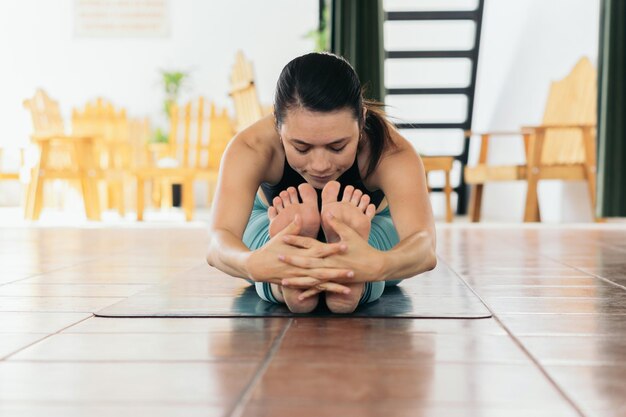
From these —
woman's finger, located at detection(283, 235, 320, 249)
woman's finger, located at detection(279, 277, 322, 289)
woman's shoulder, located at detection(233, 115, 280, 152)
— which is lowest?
woman's finger, located at detection(279, 277, 322, 289)

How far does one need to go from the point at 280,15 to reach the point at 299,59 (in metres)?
8.68

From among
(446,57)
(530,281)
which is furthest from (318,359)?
(446,57)

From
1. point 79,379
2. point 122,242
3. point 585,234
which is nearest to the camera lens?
point 79,379

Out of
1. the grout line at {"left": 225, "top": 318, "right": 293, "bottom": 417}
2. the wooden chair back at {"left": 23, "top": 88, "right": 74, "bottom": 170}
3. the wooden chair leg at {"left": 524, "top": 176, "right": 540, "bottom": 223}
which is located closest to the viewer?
the grout line at {"left": 225, "top": 318, "right": 293, "bottom": 417}

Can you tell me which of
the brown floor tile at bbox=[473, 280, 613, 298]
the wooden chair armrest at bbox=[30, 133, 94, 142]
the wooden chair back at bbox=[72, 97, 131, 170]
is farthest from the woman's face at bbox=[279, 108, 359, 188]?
the wooden chair back at bbox=[72, 97, 131, 170]

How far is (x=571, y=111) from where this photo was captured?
5.51m

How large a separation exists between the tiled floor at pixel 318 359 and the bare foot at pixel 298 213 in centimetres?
5

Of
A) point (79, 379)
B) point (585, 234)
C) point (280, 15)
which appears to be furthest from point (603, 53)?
point (280, 15)

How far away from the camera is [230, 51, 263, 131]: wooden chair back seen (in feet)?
16.1

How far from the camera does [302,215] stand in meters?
1.45

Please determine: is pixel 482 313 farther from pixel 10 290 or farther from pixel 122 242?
pixel 122 242

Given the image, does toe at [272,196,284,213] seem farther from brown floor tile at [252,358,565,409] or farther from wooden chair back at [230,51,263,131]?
wooden chair back at [230,51,263,131]

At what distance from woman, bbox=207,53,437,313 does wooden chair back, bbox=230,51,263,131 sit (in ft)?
10.3

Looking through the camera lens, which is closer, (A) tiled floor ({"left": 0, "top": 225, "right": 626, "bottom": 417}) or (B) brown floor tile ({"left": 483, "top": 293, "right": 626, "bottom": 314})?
(A) tiled floor ({"left": 0, "top": 225, "right": 626, "bottom": 417})
